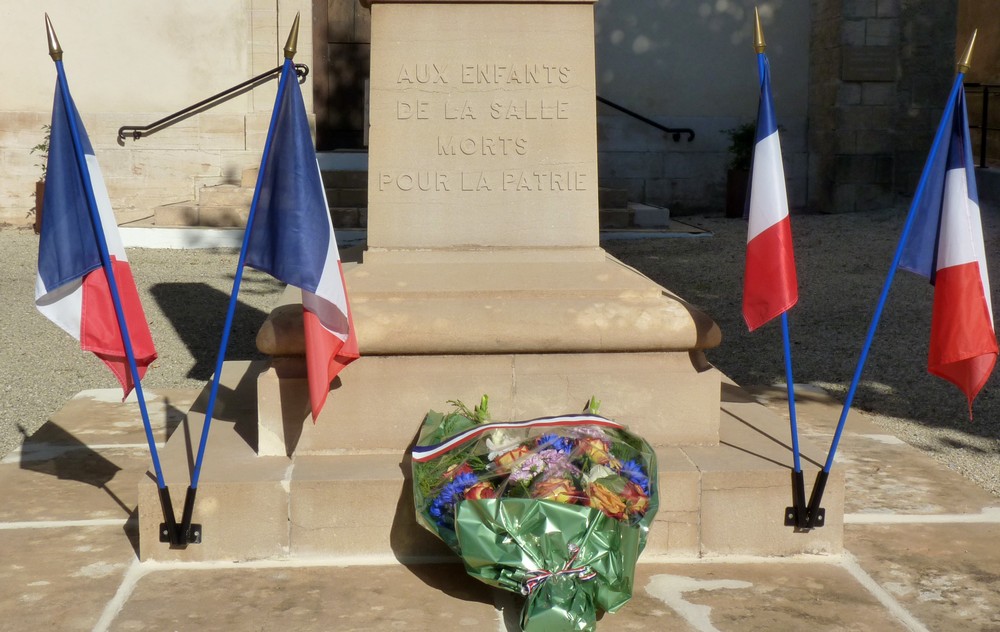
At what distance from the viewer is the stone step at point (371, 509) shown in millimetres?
3547

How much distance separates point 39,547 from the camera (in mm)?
3723

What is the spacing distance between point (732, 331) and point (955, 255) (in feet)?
13.5

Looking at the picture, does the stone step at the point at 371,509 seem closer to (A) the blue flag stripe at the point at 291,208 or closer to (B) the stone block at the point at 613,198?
(A) the blue flag stripe at the point at 291,208

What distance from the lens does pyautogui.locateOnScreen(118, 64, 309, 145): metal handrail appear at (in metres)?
12.5

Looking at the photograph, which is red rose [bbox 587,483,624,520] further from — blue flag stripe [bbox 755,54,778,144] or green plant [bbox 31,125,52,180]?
green plant [bbox 31,125,52,180]

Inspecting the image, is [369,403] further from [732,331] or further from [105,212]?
[732,331]

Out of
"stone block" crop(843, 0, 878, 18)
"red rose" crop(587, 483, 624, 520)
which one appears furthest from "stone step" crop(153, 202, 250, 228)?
"red rose" crop(587, 483, 624, 520)

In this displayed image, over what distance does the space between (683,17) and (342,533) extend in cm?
1128

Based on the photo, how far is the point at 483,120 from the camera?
169 inches

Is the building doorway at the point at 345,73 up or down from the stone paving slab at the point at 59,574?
up

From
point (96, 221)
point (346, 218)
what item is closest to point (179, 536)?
point (96, 221)

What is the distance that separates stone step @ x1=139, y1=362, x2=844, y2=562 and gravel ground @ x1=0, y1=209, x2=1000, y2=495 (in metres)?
1.31

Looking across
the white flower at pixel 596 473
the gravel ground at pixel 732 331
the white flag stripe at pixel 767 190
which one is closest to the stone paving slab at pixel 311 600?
Result: the white flower at pixel 596 473

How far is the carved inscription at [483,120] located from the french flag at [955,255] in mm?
1257
